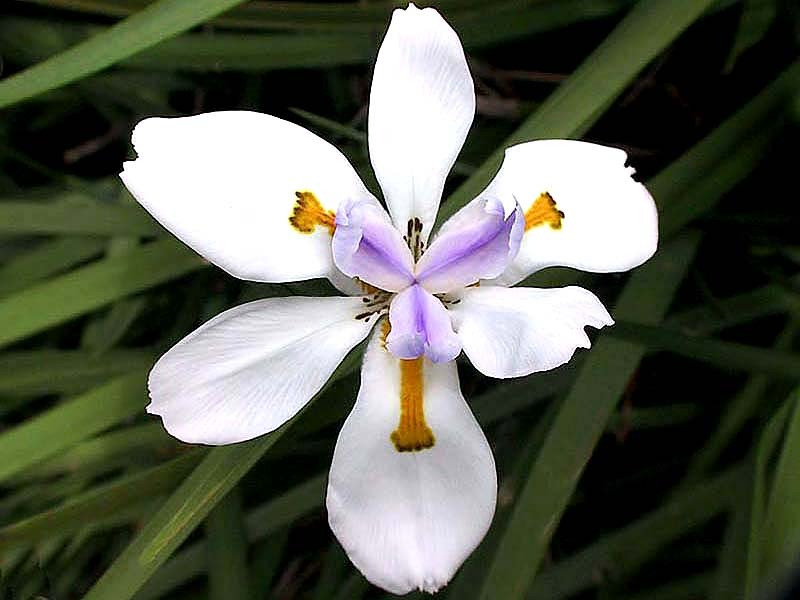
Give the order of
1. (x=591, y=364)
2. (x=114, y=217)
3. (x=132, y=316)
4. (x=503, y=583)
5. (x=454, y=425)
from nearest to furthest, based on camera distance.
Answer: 1. (x=454, y=425)
2. (x=503, y=583)
3. (x=591, y=364)
4. (x=114, y=217)
5. (x=132, y=316)

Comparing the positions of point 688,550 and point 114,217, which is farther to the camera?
point 688,550

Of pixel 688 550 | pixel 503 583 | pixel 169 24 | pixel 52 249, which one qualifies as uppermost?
pixel 52 249

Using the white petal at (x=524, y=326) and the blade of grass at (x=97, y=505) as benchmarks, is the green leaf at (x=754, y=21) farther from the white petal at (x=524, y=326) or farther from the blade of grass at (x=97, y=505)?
the blade of grass at (x=97, y=505)

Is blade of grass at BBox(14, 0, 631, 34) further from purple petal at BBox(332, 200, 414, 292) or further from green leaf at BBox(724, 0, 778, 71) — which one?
purple petal at BBox(332, 200, 414, 292)

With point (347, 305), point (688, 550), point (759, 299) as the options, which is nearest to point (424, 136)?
point (347, 305)

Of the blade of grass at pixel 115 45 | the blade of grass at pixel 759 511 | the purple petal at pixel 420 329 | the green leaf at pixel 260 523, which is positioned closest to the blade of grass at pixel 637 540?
the blade of grass at pixel 759 511

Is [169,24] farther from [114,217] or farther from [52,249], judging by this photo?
[52,249]

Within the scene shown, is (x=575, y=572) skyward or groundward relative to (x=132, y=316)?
groundward
